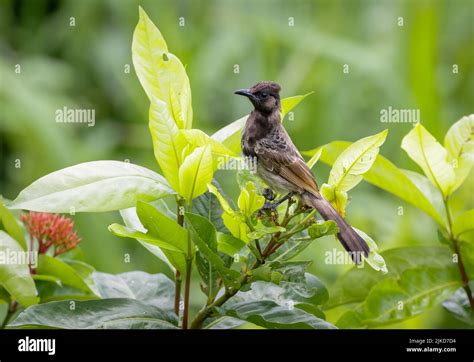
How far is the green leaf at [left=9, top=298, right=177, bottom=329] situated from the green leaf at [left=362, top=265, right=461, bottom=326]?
1.28 ft

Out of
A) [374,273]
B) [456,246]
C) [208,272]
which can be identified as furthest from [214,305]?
[456,246]

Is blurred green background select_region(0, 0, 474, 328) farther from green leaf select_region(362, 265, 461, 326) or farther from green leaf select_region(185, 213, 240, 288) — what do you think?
green leaf select_region(185, 213, 240, 288)

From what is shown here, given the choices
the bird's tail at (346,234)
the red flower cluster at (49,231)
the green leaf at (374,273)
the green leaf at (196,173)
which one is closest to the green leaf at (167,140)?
the green leaf at (196,173)

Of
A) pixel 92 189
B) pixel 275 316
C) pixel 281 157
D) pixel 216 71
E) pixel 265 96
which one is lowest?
pixel 275 316

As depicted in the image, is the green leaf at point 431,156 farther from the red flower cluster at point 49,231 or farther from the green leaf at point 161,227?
the red flower cluster at point 49,231

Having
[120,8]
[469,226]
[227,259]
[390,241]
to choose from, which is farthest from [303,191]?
[120,8]

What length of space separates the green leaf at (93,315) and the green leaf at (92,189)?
0.63 ft

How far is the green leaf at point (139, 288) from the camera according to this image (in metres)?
1.65

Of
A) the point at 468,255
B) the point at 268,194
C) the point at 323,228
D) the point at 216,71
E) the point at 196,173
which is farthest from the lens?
the point at 216,71

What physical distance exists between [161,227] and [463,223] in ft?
1.96

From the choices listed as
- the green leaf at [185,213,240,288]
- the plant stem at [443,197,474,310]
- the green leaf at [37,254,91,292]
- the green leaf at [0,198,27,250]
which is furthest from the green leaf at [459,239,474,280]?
the green leaf at [0,198,27,250]

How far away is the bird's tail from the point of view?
1.39m

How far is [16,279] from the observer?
4.94ft

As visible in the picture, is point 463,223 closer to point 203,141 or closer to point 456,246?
point 456,246
